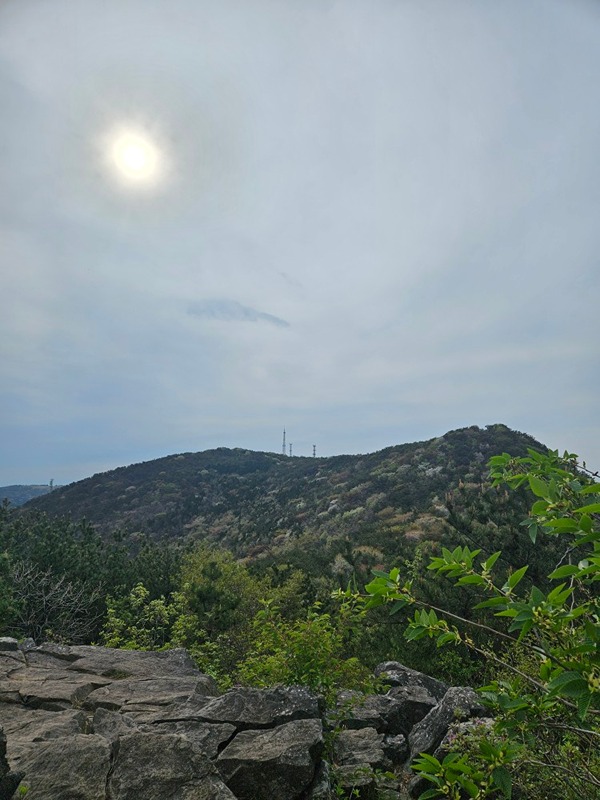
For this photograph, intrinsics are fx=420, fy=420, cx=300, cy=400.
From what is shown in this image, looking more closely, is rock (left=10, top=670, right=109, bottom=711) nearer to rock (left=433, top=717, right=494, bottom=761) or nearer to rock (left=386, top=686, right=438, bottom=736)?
rock (left=433, top=717, right=494, bottom=761)

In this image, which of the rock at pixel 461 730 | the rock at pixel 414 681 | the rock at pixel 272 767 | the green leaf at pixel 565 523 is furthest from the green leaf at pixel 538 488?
the rock at pixel 414 681

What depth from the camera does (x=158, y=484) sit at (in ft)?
310

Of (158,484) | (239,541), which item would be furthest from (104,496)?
(239,541)

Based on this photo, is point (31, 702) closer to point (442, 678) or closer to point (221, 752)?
point (221, 752)

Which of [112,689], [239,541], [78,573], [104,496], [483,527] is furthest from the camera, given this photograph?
[104,496]

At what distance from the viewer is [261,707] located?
6.01 m

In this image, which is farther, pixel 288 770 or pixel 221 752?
pixel 221 752

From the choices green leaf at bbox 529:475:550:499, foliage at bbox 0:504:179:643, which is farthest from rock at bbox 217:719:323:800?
foliage at bbox 0:504:179:643

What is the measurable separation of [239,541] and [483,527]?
37537 mm

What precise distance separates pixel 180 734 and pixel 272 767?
1.13 meters

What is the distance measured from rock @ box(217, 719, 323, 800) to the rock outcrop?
0.01 m

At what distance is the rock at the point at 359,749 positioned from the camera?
641cm

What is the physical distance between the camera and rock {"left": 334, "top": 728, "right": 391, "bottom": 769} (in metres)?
6.41

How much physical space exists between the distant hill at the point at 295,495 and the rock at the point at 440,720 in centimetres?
1615
